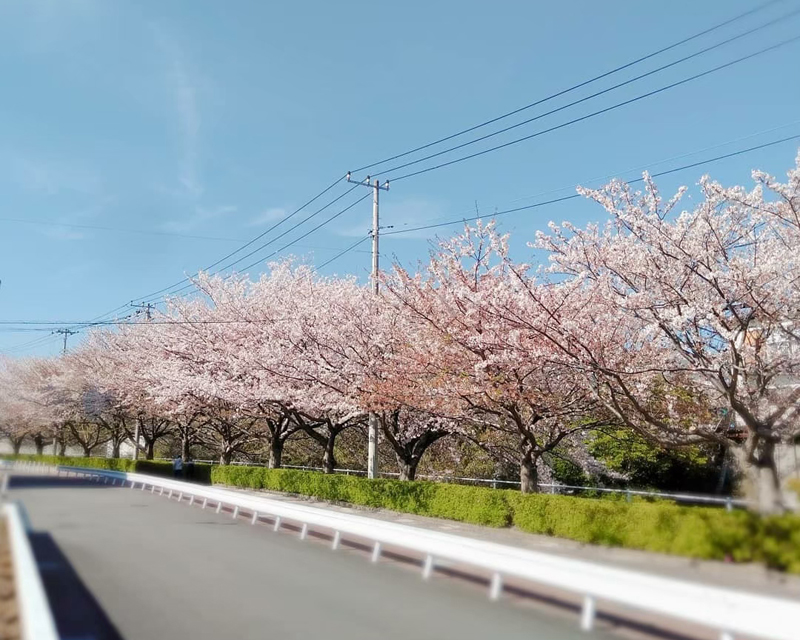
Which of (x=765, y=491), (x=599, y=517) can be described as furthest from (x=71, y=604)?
(x=599, y=517)

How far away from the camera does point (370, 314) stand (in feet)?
76.4

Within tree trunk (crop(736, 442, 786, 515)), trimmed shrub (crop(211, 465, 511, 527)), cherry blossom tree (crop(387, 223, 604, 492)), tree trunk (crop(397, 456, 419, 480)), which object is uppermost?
cherry blossom tree (crop(387, 223, 604, 492))

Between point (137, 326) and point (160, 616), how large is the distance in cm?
4199

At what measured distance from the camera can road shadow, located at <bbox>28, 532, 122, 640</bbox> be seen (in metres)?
5.97

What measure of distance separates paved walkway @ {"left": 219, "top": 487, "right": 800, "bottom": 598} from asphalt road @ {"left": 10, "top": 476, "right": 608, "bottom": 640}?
85.2 inches

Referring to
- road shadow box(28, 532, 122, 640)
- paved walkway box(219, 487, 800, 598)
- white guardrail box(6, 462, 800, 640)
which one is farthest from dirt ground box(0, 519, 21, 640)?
paved walkway box(219, 487, 800, 598)

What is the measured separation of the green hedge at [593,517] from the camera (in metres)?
7.90

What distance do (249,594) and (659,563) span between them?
5.36m

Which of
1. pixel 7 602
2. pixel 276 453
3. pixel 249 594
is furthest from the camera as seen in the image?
pixel 276 453

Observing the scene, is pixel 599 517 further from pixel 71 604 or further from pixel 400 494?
pixel 71 604

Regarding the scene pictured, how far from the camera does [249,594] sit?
7.62m

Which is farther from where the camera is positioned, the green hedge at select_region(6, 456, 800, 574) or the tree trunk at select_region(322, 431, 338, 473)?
the tree trunk at select_region(322, 431, 338, 473)

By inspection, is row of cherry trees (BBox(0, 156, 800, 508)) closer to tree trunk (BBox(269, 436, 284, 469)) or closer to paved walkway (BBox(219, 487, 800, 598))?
paved walkway (BBox(219, 487, 800, 598))

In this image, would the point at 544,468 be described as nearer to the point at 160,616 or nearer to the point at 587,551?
the point at 587,551
